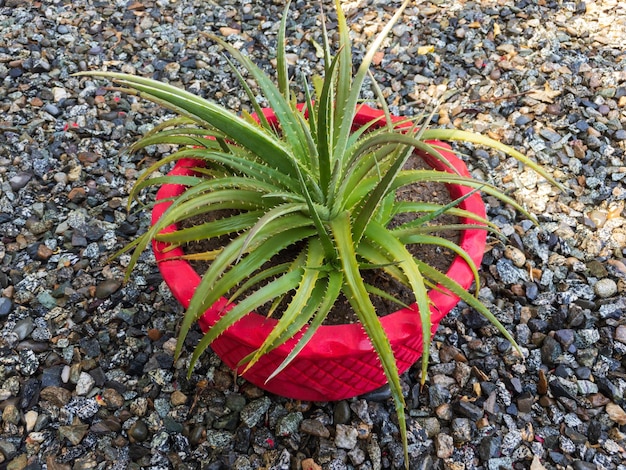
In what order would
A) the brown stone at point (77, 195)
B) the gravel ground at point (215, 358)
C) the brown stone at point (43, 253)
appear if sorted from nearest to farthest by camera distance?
the gravel ground at point (215, 358), the brown stone at point (43, 253), the brown stone at point (77, 195)

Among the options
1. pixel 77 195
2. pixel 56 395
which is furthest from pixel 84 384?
pixel 77 195

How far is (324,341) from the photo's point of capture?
4.73 ft

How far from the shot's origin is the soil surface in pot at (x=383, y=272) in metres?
1.60

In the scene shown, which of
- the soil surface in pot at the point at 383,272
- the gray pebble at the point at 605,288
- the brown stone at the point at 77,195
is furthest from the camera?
the brown stone at the point at 77,195

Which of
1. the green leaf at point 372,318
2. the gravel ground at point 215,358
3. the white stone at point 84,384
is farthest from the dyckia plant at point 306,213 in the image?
the white stone at point 84,384

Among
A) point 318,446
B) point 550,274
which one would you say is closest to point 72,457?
point 318,446

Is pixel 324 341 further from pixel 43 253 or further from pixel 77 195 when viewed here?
pixel 77 195

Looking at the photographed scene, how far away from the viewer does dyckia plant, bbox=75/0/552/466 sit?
4.48 feet

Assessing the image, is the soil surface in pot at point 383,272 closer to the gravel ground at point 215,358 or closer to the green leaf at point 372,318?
the green leaf at point 372,318

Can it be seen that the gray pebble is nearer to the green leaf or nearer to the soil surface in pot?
the soil surface in pot

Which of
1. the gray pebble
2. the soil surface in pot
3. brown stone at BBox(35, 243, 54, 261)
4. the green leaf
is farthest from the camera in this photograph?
brown stone at BBox(35, 243, 54, 261)

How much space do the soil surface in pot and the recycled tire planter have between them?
2.6 inches

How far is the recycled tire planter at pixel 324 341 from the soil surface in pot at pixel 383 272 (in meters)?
0.07

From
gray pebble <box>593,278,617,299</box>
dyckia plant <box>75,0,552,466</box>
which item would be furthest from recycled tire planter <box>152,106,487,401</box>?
gray pebble <box>593,278,617,299</box>
